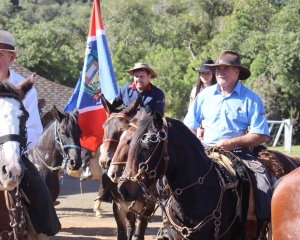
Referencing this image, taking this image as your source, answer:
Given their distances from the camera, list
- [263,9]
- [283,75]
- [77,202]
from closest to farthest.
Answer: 1. [77,202]
2. [283,75]
3. [263,9]

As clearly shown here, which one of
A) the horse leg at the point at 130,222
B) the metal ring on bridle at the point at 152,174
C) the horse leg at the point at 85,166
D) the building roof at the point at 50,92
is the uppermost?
the metal ring on bridle at the point at 152,174

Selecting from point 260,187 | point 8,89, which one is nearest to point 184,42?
point 260,187

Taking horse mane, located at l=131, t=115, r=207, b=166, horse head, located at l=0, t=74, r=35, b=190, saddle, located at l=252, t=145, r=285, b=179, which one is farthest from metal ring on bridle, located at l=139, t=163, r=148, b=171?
saddle, located at l=252, t=145, r=285, b=179

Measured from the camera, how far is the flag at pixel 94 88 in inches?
406

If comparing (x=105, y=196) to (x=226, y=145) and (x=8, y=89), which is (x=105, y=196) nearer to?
(x=226, y=145)

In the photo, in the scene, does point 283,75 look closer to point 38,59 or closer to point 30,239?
point 38,59

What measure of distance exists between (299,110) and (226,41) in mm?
6387

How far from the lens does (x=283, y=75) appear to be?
33.5 meters

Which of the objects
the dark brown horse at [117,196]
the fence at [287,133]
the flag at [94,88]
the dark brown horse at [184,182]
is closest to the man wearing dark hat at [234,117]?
the dark brown horse at [184,182]

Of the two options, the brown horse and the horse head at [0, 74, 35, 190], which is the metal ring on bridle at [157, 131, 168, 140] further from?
the horse head at [0, 74, 35, 190]

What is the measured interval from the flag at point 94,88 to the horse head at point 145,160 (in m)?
5.10

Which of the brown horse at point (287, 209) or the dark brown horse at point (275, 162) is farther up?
the brown horse at point (287, 209)

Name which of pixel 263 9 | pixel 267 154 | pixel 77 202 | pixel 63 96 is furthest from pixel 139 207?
pixel 263 9

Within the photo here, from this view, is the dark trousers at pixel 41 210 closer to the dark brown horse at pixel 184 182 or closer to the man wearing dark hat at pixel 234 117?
the dark brown horse at pixel 184 182
